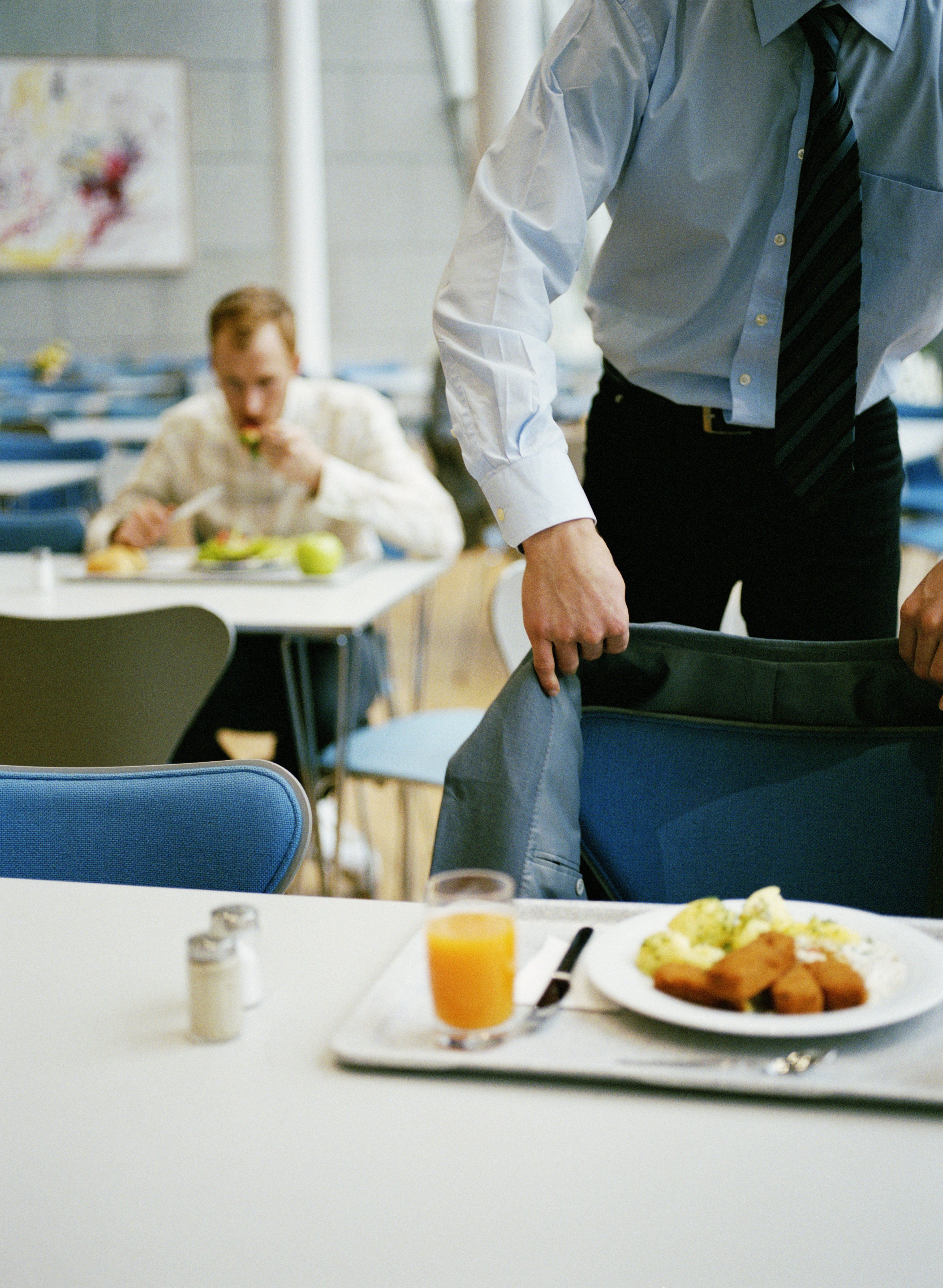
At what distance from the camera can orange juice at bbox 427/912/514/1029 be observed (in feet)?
2.45

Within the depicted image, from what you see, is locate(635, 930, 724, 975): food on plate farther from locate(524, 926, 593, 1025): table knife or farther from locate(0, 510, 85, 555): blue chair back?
locate(0, 510, 85, 555): blue chair back

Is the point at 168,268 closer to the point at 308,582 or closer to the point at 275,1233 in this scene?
the point at 308,582

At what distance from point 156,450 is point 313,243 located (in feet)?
16.5

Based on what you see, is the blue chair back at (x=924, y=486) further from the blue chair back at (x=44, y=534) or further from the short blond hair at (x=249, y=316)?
the blue chair back at (x=44, y=534)

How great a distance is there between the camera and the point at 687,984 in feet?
2.48

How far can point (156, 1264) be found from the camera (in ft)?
1.94

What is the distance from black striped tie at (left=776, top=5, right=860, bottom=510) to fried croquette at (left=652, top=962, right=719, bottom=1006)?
0.77 meters

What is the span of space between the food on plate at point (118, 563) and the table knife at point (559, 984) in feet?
6.03

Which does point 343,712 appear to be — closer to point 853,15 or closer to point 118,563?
point 118,563

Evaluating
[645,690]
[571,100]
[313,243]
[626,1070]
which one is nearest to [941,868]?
[645,690]

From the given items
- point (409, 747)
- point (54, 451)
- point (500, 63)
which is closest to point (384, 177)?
point (54, 451)

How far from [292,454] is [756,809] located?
1659 millimetres

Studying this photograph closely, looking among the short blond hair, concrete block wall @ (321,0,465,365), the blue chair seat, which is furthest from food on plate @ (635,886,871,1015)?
concrete block wall @ (321,0,465,365)

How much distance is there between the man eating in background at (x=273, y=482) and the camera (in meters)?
2.65
